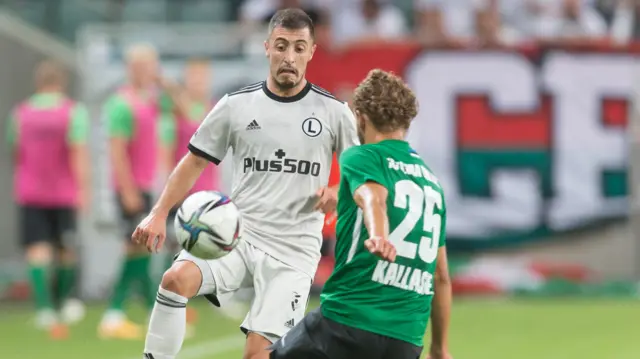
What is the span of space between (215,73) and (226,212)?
29.3 feet

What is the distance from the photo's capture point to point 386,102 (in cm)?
550

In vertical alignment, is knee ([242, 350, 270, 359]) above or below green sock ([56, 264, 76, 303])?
above

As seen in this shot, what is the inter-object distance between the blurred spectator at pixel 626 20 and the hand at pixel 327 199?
9.79 meters

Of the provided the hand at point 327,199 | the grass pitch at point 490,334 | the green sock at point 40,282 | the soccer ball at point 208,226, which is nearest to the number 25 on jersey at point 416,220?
the soccer ball at point 208,226

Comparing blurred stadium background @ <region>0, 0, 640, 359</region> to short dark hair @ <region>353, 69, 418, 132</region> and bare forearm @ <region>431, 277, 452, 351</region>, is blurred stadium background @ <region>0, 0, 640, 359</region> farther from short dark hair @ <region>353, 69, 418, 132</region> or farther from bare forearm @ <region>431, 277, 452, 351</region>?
short dark hair @ <region>353, 69, 418, 132</region>

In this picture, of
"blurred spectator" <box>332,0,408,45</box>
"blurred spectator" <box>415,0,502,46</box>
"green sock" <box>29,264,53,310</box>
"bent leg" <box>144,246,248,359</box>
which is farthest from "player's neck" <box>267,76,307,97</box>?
"blurred spectator" <box>332,0,408,45</box>

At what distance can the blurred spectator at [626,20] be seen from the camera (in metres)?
16.1

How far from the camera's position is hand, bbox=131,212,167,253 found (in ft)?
22.1

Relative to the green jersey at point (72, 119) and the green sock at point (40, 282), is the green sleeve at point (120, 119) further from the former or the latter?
the green sock at point (40, 282)

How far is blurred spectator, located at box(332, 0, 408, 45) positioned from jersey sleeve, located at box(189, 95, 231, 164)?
361 inches

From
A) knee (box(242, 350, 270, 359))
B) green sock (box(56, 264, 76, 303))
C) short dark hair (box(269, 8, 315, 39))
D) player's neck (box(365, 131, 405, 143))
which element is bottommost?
green sock (box(56, 264, 76, 303))

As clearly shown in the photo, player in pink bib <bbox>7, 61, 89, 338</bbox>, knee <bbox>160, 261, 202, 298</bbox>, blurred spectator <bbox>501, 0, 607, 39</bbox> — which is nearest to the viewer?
knee <bbox>160, 261, 202, 298</bbox>

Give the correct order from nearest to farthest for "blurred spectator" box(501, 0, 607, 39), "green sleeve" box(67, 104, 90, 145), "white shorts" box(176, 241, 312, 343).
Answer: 1. "white shorts" box(176, 241, 312, 343)
2. "green sleeve" box(67, 104, 90, 145)
3. "blurred spectator" box(501, 0, 607, 39)

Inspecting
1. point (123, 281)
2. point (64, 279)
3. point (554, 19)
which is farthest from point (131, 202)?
point (554, 19)
